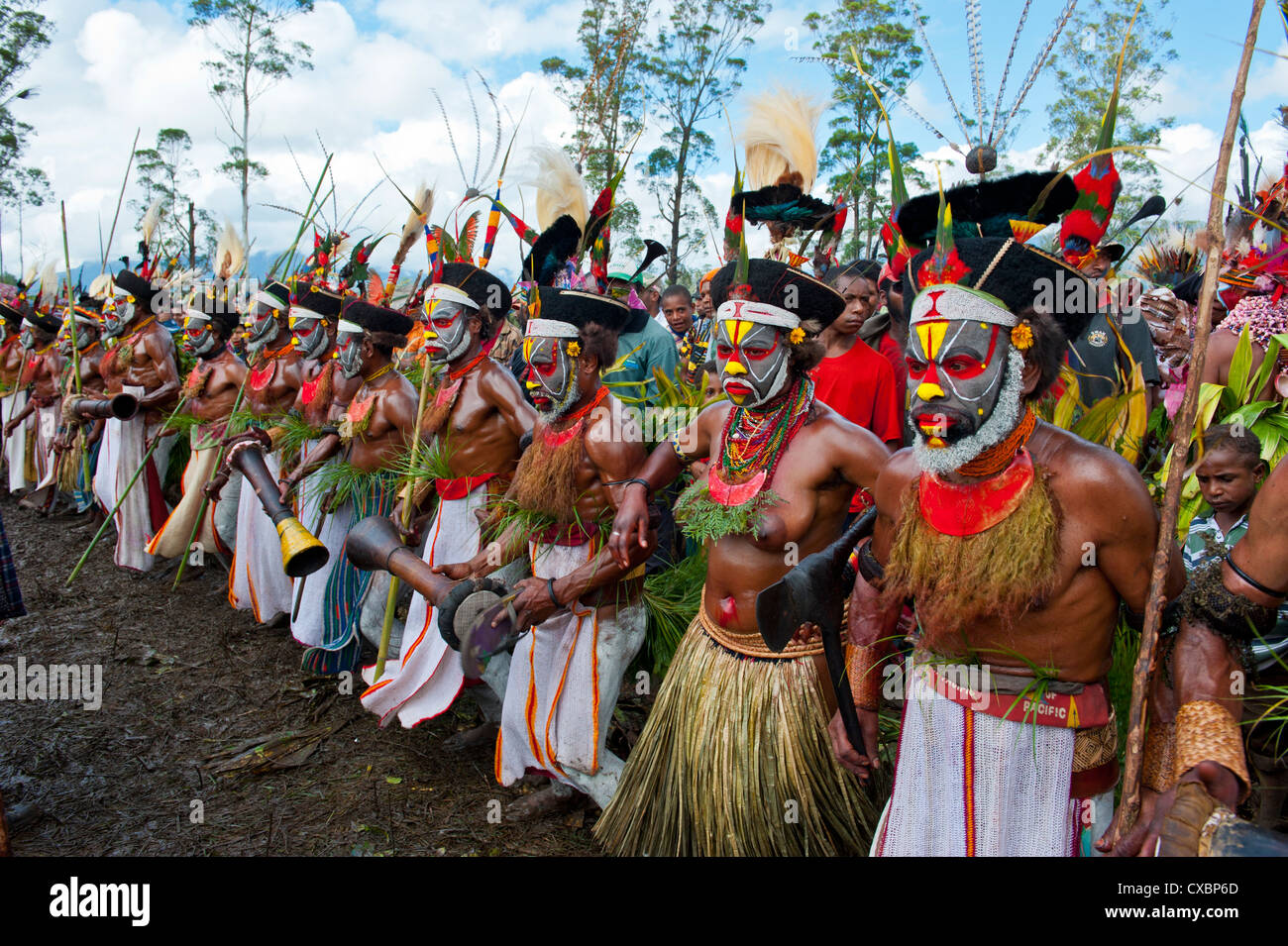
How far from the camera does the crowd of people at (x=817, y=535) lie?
1925 millimetres

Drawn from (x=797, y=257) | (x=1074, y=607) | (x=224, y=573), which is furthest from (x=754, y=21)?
(x=1074, y=607)

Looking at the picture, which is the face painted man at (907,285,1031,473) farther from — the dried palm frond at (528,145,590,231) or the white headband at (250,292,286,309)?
→ the white headband at (250,292,286,309)

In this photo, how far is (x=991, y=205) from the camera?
221 cm

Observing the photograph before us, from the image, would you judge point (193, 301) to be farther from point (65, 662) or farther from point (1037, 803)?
point (1037, 803)

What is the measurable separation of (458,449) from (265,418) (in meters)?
3.09

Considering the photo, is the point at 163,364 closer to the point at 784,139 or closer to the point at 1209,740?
the point at 784,139

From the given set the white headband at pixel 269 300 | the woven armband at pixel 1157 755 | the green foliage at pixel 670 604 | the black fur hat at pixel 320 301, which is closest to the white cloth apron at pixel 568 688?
the green foliage at pixel 670 604

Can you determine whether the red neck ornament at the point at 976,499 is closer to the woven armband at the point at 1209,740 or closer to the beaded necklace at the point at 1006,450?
the beaded necklace at the point at 1006,450

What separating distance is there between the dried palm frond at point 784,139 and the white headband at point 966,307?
148cm

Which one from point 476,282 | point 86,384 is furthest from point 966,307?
point 86,384

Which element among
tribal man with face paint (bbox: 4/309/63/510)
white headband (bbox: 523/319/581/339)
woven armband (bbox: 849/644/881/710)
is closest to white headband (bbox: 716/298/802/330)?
white headband (bbox: 523/319/581/339)

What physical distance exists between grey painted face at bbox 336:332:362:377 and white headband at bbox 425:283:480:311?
1042mm

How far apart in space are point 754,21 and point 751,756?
75.6 feet

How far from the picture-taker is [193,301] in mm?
7629
